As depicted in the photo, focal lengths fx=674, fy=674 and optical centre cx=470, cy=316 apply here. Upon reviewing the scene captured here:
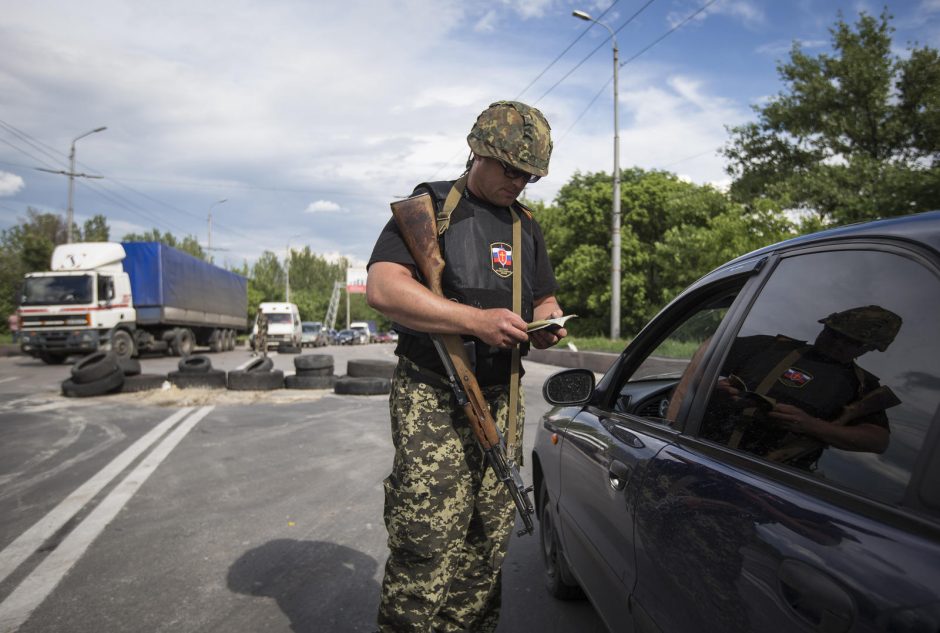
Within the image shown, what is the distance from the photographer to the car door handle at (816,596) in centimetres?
104

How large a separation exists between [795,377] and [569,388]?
1091mm

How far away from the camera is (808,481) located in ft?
4.30

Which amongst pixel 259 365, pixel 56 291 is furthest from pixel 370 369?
pixel 56 291

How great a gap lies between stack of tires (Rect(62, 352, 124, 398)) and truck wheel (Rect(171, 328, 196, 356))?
519 inches

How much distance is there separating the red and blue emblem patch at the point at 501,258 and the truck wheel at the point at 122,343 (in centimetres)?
2094

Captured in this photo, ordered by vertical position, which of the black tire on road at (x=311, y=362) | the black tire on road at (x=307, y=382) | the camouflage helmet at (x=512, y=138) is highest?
the camouflage helmet at (x=512, y=138)

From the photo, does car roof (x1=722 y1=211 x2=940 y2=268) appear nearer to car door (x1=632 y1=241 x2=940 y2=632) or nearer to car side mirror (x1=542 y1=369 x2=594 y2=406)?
car door (x1=632 y1=241 x2=940 y2=632)

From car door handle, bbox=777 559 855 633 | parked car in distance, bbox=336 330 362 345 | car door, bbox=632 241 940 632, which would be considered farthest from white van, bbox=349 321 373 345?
car door handle, bbox=777 559 855 633

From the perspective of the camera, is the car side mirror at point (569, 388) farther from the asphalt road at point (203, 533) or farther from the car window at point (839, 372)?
the asphalt road at point (203, 533)

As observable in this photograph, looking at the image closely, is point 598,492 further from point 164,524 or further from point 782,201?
point 782,201

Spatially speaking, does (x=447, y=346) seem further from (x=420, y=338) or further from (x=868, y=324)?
(x=868, y=324)

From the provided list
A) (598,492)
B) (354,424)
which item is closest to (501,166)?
(598,492)

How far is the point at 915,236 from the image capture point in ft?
4.14

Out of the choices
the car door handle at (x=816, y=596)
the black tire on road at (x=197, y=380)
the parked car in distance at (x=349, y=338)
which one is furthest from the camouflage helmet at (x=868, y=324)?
the parked car in distance at (x=349, y=338)
